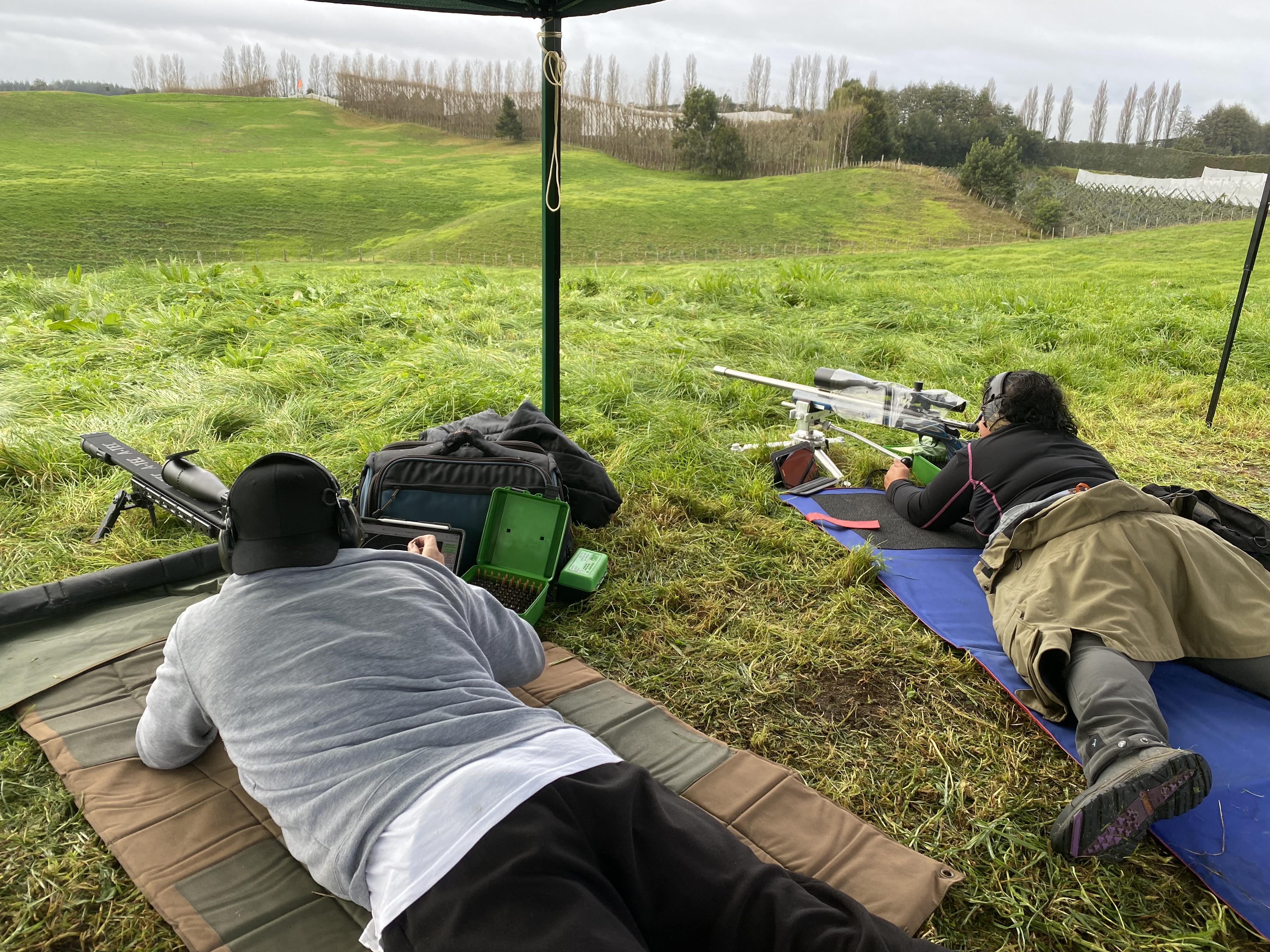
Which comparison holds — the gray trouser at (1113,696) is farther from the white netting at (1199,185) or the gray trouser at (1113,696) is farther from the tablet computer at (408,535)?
the white netting at (1199,185)

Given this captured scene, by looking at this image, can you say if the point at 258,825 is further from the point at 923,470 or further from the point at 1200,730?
the point at 923,470

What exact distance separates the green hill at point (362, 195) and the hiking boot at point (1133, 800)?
47.3ft

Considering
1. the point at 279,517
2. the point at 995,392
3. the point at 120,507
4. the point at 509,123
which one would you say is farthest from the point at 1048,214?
the point at 279,517

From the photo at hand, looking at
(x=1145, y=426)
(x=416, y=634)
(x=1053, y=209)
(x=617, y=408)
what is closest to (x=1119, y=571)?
(x=416, y=634)

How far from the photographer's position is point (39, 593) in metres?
2.99

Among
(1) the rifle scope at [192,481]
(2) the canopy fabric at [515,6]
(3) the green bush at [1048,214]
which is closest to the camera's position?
(1) the rifle scope at [192,481]

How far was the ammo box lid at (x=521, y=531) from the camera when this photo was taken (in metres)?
3.30

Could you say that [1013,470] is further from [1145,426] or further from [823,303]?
[823,303]

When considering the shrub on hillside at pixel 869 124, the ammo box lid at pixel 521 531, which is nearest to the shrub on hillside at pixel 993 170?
the shrub on hillside at pixel 869 124

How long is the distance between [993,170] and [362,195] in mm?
13903

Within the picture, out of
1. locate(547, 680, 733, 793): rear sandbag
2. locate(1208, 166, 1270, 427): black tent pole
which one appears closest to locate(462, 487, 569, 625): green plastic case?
locate(547, 680, 733, 793): rear sandbag

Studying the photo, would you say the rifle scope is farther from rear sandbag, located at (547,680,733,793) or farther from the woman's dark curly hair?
the woman's dark curly hair

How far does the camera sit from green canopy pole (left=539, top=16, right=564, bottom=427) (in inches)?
150

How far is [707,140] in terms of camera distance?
1831cm
